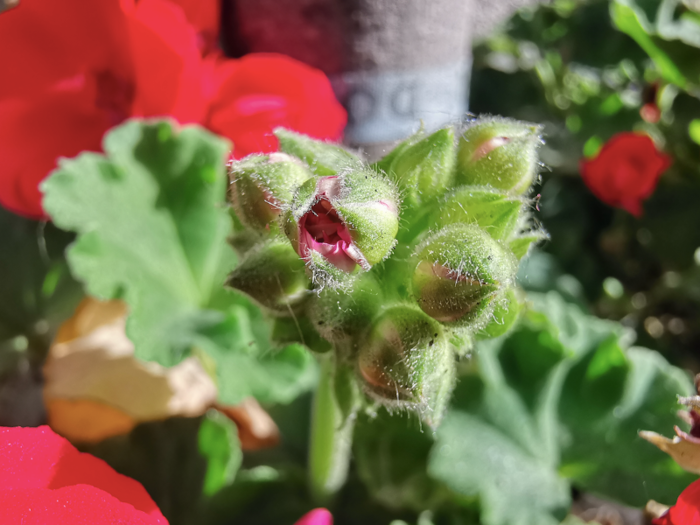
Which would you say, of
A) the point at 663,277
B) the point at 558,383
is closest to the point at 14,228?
the point at 558,383

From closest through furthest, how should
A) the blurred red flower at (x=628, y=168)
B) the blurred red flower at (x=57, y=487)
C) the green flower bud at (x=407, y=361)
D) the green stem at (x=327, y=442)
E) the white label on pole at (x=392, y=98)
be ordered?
the blurred red flower at (x=57, y=487) < the green flower bud at (x=407, y=361) < the green stem at (x=327, y=442) < the blurred red flower at (x=628, y=168) < the white label on pole at (x=392, y=98)

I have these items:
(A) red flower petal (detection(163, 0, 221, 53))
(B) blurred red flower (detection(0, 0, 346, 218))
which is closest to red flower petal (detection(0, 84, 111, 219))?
(B) blurred red flower (detection(0, 0, 346, 218))

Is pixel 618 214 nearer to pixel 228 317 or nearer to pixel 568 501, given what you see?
pixel 568 501

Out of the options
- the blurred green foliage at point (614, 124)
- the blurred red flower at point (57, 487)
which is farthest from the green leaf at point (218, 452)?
the blurred green foliage at point (614, 124)

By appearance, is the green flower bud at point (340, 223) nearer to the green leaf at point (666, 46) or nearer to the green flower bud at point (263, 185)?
the green flower bud at point (263, 185)

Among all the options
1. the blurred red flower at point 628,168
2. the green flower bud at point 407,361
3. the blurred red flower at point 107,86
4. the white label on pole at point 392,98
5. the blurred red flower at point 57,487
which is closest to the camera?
the blurred red flower at point 57,487

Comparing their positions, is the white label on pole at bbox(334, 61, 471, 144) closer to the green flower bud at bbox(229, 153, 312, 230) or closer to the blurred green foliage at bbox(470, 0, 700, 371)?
the blurred green foliage at bbox(470, 0, 700, 371)

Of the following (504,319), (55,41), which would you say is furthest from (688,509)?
(55,41)

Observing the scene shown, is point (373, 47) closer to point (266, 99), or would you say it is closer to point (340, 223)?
point (266, 99)
